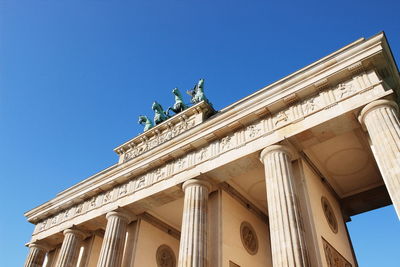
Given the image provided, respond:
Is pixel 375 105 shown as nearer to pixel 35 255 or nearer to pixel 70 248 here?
pixel 70 248

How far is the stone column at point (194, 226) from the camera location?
1234 cm

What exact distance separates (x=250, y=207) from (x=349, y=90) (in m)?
7.80

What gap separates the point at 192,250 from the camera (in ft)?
40.9

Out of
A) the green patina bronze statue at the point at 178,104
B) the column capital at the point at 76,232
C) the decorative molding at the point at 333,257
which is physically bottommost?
the decorative molding at the point at 333,257

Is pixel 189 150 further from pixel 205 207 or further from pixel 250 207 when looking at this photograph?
pixel 250 207

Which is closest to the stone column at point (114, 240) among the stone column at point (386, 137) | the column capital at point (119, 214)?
the column capital at point (119, 214)

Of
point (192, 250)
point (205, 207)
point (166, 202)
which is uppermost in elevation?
point (166, 202)

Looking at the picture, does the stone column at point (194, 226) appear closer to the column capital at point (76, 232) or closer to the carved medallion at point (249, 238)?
the carved medallion at point (249, 238)

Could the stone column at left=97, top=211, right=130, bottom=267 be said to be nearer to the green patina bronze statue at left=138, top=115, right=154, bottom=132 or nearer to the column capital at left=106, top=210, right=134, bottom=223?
the column capital at left=106, top=210, right=134, bottom=223

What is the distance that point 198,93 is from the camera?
68.1 ft

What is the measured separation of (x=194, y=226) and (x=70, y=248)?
8543mm

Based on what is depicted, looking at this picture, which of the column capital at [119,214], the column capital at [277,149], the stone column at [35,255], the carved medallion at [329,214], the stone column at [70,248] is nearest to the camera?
the column capital at [277,149]

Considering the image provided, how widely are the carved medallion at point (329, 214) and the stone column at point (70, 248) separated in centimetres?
1291

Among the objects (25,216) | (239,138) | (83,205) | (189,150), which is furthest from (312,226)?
(25,216)
